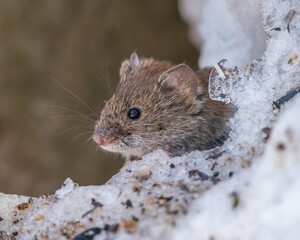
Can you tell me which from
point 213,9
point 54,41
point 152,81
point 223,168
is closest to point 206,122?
point 152,81

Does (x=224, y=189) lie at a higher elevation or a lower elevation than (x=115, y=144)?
lower

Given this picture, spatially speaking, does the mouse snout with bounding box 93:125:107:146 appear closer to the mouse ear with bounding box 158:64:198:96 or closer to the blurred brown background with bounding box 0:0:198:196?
the mouse ear with bounding box 158:64:198:96

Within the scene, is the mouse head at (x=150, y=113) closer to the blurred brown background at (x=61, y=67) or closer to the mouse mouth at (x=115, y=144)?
the mouse mouth at (x=115, y=144)

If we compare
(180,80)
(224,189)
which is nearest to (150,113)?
(180,80)

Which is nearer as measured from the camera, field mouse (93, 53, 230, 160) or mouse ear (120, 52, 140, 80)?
field mouse (93, 53, 230, 160)

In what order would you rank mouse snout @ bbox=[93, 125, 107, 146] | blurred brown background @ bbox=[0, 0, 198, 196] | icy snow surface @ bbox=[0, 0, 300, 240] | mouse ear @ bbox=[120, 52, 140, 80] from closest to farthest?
icy snow surface @ bbox=[0, 0, 300, 240]
mouse snout @ bbox=[93, 125, 107, 146]
mouse ear @ bbox=[120, 52, 140, 80]
blurred brown background @ bbox=[0, 0, 198, 196]

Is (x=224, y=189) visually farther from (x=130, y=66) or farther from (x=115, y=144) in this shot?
(x=130, y=66)

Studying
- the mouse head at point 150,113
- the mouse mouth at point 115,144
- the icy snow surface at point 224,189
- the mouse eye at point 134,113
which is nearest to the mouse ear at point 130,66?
the mouse head at point 150,113

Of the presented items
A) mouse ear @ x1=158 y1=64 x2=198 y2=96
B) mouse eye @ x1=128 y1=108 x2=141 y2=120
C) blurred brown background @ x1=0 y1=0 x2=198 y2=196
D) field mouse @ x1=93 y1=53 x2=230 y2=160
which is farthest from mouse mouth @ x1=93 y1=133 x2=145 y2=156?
blurred brown background @ x1=0 y1=0 x2=198 y2=196
